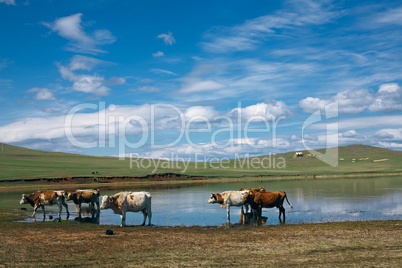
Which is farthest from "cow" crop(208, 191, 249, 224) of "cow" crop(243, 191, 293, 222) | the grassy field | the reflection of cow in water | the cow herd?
the reflection of cow in water

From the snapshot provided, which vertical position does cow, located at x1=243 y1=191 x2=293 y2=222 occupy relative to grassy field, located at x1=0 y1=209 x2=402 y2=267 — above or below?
above

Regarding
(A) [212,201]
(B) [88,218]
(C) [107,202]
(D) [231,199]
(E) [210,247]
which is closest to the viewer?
(E) [210,247]

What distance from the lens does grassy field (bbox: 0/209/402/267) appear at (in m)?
11.7

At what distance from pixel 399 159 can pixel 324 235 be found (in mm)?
144069

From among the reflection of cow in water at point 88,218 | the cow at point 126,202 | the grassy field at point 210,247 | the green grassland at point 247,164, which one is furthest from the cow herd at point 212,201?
the green grassland at point 247,164

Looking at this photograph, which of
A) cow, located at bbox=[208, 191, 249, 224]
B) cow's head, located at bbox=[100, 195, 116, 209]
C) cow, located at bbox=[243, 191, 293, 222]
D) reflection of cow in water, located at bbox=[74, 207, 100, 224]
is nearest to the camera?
cow's head, located at bbox=[100, 195, 116, 209]

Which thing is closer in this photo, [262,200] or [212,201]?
[262,200]

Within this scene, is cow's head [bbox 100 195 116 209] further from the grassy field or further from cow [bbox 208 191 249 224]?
cow [bbox 208 191 249 224]

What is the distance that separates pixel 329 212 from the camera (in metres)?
26.0

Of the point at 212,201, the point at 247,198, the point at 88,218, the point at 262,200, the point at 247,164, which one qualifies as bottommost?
the point at 88,218

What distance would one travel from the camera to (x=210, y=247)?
1408 centimetres

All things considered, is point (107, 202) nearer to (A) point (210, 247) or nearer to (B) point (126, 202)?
(B) point (126, 202)

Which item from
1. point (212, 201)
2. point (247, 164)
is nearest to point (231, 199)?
point (212, 201)

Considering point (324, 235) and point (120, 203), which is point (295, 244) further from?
point (120, 203)
